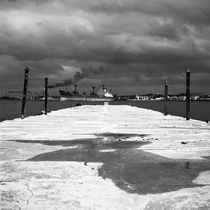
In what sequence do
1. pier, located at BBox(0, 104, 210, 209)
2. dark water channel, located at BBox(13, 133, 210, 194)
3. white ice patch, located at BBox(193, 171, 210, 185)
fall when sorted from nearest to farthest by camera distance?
pier, located at BBox(0, 104, 210, 209)
dark water channel, located at BBox(13, 133, 210, 194)
white ice patch, located at BBox(193, 171, 210, 185)

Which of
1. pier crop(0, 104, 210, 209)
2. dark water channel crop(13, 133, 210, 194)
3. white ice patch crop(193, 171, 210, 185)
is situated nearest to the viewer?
pier crop(0, 104, 210, 209)

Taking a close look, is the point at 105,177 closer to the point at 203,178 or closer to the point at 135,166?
the point at 135,166

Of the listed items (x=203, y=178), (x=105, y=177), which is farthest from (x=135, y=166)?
(x=203, y=178)

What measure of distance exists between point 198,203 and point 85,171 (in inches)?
101

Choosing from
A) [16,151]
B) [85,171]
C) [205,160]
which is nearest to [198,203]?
[85,171]

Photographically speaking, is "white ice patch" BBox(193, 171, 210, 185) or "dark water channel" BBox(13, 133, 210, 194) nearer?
"dark water channel" BBox(13, 133, 210, 194)

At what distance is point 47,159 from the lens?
8.30 m

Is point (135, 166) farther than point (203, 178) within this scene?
Yes

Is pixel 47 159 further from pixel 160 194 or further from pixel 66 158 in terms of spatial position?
pixel 160 194

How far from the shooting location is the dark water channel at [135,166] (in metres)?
5.95

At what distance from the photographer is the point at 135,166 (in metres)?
7.47

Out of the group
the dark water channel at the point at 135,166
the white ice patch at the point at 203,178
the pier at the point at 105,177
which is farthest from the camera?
the white ice patch at the point at 203,178

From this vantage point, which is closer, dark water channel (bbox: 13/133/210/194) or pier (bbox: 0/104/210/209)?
pier (bbox: 0/104/210/209)

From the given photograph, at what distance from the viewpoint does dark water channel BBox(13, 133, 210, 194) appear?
595 cm
